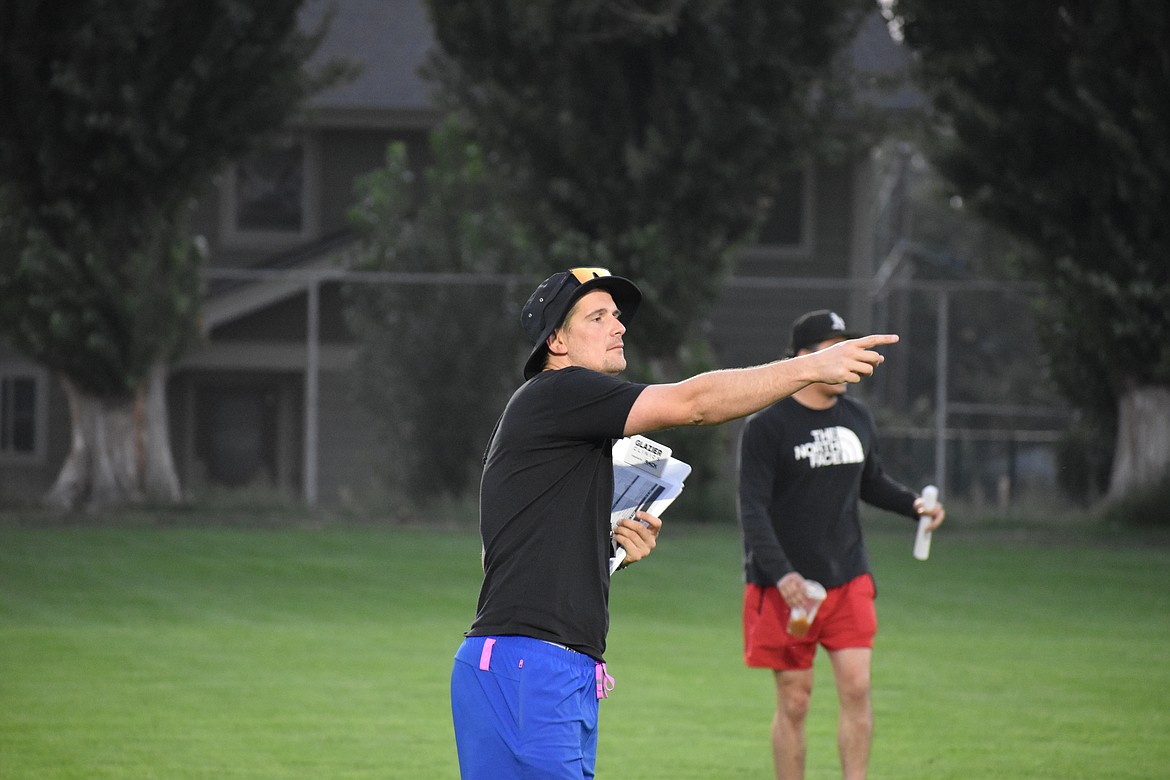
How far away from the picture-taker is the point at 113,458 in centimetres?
2128

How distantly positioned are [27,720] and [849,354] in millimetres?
7078

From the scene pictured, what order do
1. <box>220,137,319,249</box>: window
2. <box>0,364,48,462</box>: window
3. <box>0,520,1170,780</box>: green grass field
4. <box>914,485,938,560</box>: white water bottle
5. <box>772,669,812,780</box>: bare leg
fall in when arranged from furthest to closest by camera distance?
<box>220,137,319,249</box>: window
<box>0,364,48,462</box>: window
<box>0,520,1170,780</box>: green grass field
<box>914,485,938,560</box>: white water bottle
<box>772,669,812,780</box>: bare leg

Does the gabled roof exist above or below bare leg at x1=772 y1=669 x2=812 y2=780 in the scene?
above

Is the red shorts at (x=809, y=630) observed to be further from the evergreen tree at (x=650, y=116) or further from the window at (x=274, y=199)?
the window at (x=274, y=199)

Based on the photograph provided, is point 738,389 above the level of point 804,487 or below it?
above

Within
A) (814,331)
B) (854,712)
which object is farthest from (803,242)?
(854,712)

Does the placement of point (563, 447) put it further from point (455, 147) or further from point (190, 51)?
point (455, 147)

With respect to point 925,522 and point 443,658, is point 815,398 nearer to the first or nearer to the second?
point 925,522

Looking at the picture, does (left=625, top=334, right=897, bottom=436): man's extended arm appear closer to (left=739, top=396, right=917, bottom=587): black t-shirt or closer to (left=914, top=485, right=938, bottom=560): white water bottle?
(left=739, top=396, right=917, bottom=587): black t-shirt

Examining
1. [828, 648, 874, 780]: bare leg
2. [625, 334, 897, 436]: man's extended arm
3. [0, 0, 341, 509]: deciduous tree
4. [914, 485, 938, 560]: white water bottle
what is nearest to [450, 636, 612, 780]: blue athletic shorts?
[625, 334, 897, 436]: man's extended arm

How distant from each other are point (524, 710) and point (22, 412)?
24.4 metres

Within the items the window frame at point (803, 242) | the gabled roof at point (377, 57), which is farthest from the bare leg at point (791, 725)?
the gabled roof at point (377, 57)

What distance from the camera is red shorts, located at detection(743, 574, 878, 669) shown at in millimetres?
7797

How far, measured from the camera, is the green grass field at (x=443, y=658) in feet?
30.0
